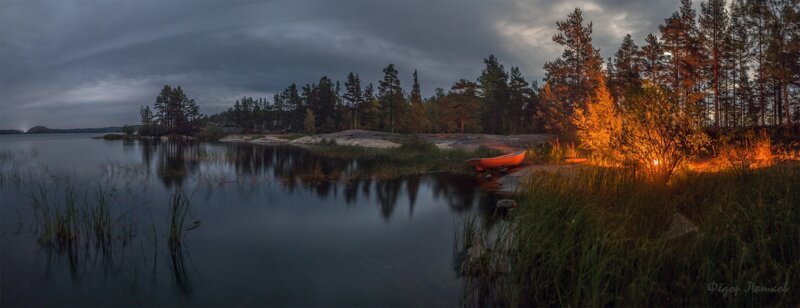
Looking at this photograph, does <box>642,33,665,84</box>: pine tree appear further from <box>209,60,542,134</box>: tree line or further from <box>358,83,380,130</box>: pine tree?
<box>358,83,380,130</box>: pine tree

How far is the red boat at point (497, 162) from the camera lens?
20969 mm

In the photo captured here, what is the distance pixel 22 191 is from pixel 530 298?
1919 centimetres

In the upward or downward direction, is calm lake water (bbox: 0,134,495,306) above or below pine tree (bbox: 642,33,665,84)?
below

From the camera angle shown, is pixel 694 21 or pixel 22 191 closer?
pixel 22 191

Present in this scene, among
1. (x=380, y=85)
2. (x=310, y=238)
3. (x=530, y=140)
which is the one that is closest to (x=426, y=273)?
(x=310, y=238)

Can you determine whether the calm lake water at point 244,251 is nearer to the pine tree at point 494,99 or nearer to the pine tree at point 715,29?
the pine tree at point 715,29

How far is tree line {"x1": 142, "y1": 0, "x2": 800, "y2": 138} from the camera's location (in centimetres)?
2652

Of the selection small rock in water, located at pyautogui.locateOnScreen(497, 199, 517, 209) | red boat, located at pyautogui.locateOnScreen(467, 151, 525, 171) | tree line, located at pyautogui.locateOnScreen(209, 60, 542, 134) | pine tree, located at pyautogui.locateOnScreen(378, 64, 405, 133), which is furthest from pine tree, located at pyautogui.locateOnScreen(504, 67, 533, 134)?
small rock in water, located at pyautogui.locateOnScreen(497, 199, 517, 209)

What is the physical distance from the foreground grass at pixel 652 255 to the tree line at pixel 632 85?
7354 mm

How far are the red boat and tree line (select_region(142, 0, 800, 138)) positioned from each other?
6.05 meters

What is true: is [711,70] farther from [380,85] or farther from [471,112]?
[380,85]

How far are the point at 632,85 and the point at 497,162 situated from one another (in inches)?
354

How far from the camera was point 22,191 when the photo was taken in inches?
584

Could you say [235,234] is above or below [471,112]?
below
